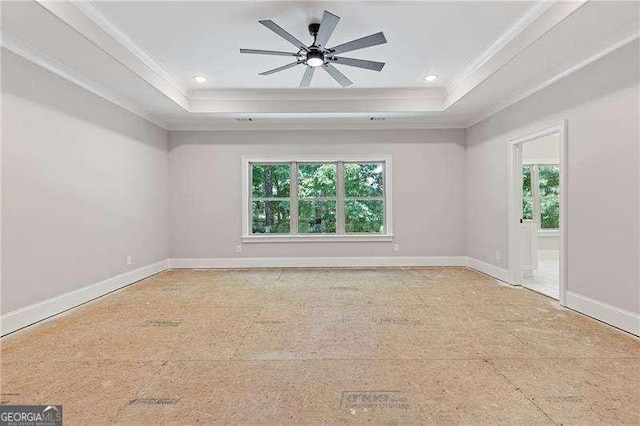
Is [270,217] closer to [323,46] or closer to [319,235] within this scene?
[319,235]

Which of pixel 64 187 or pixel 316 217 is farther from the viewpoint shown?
pixel 316 217

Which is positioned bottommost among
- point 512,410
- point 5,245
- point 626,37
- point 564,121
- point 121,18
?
point 512,410

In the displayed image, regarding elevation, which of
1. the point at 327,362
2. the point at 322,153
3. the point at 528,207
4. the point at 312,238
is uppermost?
the point at 322,153

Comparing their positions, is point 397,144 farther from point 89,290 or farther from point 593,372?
point 89,290

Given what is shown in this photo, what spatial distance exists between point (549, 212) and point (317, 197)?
17.6ft

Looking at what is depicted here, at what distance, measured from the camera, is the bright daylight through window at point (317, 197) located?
20.7ft

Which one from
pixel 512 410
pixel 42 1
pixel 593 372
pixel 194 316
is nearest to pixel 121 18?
pixel 42 1

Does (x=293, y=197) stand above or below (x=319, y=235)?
above

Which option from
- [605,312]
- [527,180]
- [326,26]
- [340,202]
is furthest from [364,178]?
[605,312]

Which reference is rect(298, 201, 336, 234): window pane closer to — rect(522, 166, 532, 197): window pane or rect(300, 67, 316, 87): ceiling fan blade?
rect(300, 67, 316, 87): ceiling fan blade

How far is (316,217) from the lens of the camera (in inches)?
250

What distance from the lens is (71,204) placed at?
3.74 metres

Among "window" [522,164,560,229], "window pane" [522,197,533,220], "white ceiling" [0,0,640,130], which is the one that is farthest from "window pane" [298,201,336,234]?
"window" [522,164,560,229]

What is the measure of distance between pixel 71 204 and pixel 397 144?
507 cm
